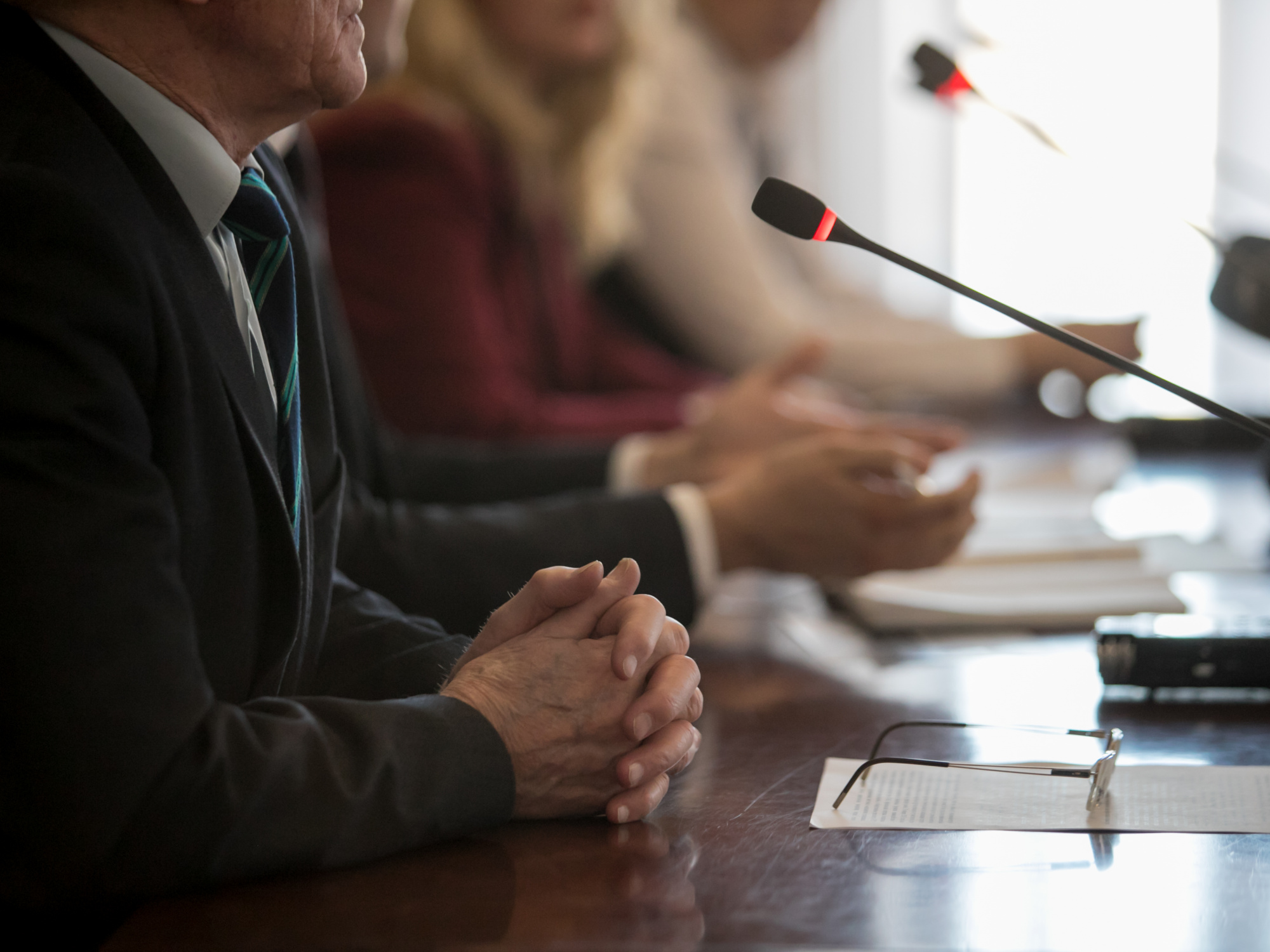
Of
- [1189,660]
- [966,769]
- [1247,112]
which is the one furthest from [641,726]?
[1247,112]

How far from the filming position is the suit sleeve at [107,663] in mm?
504

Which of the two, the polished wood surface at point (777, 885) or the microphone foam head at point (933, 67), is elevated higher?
the microphone foam head at point (933, 67)

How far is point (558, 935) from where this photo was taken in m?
0.52

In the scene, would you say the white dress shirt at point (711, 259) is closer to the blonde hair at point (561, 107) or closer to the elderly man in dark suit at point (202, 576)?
the blonde hair at point (561, 107)

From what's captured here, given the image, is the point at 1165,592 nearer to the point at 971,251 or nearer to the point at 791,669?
the point at 791,669

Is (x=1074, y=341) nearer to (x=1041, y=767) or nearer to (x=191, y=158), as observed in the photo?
(x=1041, y=767)

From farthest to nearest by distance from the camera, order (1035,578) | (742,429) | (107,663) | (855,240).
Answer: (742,429) → (1035,578) → (855,240) → (107,663)

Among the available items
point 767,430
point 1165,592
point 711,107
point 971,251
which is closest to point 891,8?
point 971,251

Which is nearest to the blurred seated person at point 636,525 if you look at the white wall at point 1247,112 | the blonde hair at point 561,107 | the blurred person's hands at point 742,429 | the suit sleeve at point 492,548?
the suit sleeve at point 492,548

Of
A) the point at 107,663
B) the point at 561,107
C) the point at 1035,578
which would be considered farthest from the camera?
the point at 561,107

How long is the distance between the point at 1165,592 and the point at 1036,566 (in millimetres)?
137

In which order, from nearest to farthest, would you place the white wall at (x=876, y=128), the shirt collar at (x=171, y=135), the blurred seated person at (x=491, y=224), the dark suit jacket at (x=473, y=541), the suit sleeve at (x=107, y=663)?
the suit sleeve at (x=107, y=663) < the shirt collar at (x=171, y=135) < the dark suit jacket at (x=473, y=541) < the blurred seated person at (x=491, y=224) < the white wall at (x=876, y=128)

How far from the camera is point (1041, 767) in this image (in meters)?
0.69

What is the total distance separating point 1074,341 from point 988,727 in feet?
0.79
